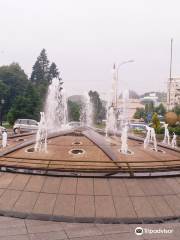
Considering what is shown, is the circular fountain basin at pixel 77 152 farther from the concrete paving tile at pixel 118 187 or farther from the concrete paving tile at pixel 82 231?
the concrete paving tile at pixel 82 231

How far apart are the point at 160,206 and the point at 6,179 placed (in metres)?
3.24

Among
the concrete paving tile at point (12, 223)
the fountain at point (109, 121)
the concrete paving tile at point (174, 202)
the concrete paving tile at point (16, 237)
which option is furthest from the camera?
the fountain at point (109, 121)

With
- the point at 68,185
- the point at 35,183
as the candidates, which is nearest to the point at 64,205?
the point at 68,185

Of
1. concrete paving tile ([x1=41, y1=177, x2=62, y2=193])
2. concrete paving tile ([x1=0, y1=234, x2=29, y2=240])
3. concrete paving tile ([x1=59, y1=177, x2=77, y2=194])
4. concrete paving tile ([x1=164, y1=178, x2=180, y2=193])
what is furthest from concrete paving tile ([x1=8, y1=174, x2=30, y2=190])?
concrete paving tile ([x1=164, y1=178, x2=180, y2=193])

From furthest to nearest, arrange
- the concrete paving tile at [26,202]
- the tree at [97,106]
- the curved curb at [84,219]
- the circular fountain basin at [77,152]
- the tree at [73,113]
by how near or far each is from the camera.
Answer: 1. the tree at [97,106]
2. the tree at [73,113]
3. the circular fountain basin at [77,152]
4. the concrete paving tile at [26,202]
5. the curved curb at [84,219]

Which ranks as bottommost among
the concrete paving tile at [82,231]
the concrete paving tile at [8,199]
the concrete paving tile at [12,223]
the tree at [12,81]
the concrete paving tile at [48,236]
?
the concrete paving tile at [82,231]

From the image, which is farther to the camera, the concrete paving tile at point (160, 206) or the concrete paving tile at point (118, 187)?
the concrete paving tile at point (118, 187)

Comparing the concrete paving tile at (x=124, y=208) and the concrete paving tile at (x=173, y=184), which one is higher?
the concrete paving tile at (x=173, y=184)

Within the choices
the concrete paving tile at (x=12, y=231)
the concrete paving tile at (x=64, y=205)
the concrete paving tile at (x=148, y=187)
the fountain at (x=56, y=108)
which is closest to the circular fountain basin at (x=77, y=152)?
the concrete paving tile at (x=148, y=187)

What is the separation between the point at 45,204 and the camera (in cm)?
579

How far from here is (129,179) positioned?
6.69 m

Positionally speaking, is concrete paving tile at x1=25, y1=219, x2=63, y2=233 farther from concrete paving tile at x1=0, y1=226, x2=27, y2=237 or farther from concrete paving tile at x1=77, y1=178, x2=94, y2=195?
concrete paving tile at x1=77, y1=178, x2=94, y2=195

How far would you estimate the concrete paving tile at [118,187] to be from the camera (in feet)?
20.3

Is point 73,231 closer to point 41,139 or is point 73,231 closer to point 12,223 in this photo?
point 12,223
